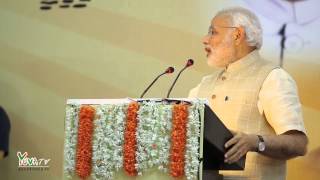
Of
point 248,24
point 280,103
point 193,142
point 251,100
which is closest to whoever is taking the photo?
point 193,142

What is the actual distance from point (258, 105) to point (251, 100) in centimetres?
4

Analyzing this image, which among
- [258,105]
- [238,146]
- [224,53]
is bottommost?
[238,146]

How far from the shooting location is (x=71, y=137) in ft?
6.28

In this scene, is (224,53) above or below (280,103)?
above

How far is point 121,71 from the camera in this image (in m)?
3.43

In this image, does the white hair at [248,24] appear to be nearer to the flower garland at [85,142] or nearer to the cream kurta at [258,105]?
the cream kurta at [258,105]

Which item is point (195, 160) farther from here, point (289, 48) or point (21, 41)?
point (21, 41)

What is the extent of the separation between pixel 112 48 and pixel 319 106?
1.29 m

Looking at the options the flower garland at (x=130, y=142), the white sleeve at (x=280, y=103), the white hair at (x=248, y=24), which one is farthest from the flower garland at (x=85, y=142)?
the white hair at (x=248, y=24)

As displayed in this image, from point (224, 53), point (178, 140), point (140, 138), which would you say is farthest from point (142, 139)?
point (224, 53)

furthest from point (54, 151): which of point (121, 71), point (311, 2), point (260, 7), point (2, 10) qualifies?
point (311, 2)

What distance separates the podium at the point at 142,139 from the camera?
1764 mm

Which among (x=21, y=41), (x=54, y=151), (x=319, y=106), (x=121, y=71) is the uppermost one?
(x=21, y=41)

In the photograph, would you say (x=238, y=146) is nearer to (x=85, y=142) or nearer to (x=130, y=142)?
(x=130, y=142)
